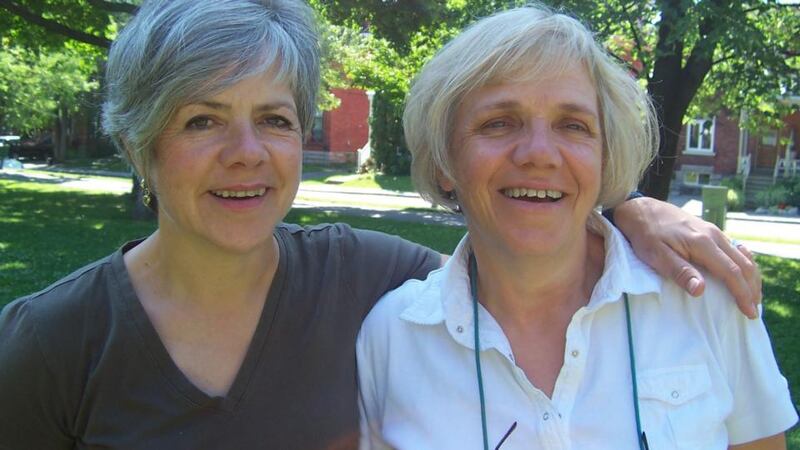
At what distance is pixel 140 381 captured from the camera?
2.08m

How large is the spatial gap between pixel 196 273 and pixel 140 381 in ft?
1.23

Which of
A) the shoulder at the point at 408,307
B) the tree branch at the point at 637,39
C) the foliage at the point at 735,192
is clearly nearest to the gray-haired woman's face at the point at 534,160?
the shoulder at the point at 408,307

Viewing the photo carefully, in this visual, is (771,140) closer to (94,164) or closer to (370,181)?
(370,181)

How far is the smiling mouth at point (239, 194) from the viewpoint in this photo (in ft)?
7.00

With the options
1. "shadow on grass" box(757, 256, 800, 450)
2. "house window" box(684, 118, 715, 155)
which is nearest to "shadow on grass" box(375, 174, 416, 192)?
"house window" box(684, 118, 715, 155)

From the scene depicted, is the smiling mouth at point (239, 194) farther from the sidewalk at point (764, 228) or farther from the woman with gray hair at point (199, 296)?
the sidewalk at point (764, 228)

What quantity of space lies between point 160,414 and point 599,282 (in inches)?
52.0

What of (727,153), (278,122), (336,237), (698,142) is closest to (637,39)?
(336,237)

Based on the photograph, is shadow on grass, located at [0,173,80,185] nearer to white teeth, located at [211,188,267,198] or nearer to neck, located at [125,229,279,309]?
neck, located at [125,229,279,309]

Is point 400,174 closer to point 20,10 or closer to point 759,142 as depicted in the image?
point 759,142

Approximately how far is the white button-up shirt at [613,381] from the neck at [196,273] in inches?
22.3

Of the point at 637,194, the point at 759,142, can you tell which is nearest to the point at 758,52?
the point at 637,194

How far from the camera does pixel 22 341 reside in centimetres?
205

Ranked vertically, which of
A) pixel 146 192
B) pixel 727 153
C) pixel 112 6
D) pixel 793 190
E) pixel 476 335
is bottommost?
pixel 793 190
